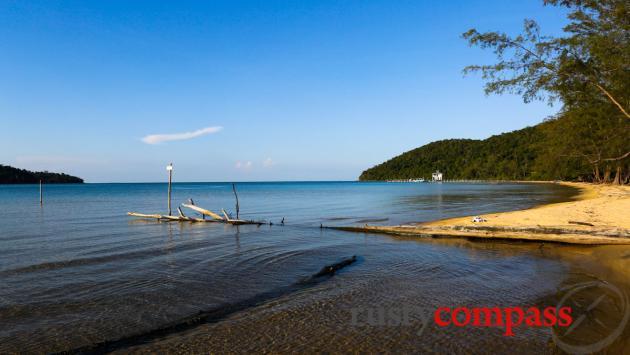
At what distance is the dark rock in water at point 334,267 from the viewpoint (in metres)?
12.3

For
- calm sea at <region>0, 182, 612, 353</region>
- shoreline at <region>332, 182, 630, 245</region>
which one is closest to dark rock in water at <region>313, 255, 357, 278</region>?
calm sea at <region>0, 182, 612, 353</region>

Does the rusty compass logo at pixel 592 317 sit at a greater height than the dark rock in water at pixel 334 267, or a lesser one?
greater

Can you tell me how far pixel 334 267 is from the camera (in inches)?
508

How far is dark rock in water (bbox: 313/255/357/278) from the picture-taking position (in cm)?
1225

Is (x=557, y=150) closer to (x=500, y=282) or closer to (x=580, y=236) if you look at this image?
(x=580, y=236)

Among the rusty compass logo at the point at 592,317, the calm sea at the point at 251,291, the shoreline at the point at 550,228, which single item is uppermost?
the shoreline at the point at 550,228

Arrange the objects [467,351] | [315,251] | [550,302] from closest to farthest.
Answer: [467,351]
[550,302]
[315,251]

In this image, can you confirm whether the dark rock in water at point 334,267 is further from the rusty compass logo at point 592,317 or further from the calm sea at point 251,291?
the rusty compass logo at point 592,317

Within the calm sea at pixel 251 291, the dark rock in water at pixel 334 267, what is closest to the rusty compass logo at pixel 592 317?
the calm sea at pixel 251 291

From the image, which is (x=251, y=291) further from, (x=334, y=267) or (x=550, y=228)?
(x=550, y=228)

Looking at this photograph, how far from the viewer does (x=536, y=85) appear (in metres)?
18.0

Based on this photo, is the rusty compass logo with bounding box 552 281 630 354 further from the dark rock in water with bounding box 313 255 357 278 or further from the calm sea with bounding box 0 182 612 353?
the dark rock in water with bounding box 313 255 357 278

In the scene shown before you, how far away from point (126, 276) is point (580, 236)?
18256 millimetres

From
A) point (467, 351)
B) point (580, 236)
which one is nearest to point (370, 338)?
point (467, 351)
